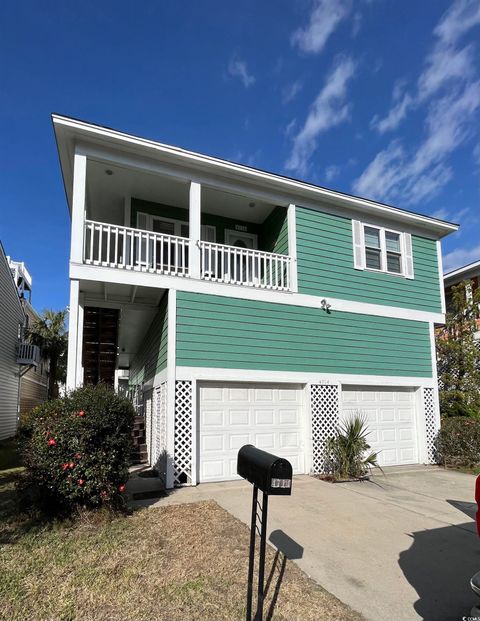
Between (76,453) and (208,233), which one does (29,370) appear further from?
(76,453)

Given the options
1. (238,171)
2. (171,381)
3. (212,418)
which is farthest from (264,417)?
(238,171)

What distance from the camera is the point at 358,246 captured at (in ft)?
35.4

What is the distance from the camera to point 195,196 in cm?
909

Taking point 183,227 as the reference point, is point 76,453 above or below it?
below

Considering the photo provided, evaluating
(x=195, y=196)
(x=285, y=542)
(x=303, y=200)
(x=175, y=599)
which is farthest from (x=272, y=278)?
(x=175, y=599)

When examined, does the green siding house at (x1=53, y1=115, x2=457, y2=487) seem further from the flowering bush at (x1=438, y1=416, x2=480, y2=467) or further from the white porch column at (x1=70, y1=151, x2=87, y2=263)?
the flowering bush at (x1=438, y1=416, x2=480, y2=467)

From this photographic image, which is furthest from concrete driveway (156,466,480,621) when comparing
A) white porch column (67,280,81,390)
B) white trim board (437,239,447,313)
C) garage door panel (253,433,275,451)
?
white trim board (437,239,447,313)

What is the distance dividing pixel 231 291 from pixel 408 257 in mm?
5625

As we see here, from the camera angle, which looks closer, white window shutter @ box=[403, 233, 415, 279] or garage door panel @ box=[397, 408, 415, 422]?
garage door panel @ box=[397, 408, 415, 422]

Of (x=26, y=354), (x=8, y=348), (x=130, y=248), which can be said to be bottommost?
(x=26, y=354)

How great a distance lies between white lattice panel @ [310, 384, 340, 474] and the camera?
30.1 feet

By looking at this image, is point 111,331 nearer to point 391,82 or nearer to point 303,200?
point 303,200

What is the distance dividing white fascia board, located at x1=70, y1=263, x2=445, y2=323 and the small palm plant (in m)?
2.92

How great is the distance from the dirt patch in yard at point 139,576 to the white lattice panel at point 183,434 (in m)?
2.44
